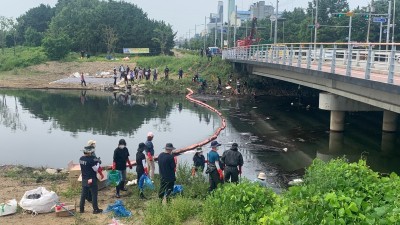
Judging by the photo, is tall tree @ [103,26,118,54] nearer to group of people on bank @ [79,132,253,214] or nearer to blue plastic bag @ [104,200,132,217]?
group of people on bank @ [79,132,253,214]

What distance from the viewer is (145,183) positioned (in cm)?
1121

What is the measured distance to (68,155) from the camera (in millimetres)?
16969

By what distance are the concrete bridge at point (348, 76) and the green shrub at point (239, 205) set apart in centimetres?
732

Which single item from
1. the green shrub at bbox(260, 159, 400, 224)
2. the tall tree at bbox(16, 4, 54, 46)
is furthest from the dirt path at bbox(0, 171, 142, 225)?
the tall tree at bbox(16, 4, 54, 46)

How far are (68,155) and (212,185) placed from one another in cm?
826

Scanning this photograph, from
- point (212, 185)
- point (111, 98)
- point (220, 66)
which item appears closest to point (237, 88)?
point (220, 66)

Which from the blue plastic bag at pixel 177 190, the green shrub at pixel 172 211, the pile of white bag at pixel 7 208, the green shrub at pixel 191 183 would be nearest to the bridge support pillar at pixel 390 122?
the green shrub at pixel 191 183

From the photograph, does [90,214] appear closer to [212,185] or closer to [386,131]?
[212,185]

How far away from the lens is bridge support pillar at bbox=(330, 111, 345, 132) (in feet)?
72.4

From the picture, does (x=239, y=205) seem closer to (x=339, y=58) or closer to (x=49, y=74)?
(x=339, y=58)

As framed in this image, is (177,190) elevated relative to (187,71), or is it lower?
lower

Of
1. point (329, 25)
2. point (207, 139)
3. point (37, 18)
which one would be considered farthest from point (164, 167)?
point (37, 18)

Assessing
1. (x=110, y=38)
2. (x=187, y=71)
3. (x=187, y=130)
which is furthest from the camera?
(x=110, y=38)

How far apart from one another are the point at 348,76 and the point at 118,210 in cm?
1088
